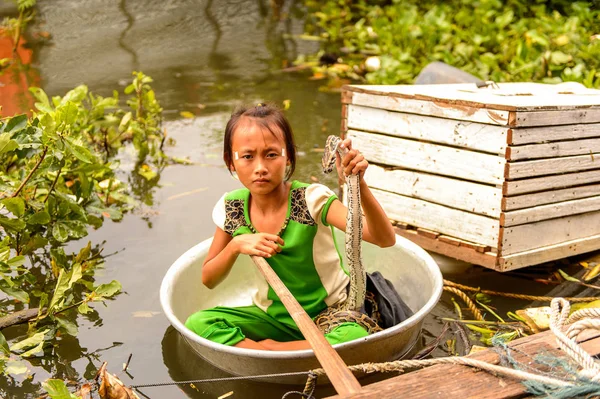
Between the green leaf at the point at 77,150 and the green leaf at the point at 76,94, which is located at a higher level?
the green leaf at the point at 76,94

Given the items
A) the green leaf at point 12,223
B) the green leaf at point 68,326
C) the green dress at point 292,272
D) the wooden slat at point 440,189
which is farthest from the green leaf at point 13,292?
the wooden slat at point 440,189

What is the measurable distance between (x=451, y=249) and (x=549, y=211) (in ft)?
1.47

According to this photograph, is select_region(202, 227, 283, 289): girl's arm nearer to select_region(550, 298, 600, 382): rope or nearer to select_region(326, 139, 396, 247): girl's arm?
select_region(326, 139, 396, 247): girl's arm

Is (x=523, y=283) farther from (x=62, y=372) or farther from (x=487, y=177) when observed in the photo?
(x=62, y=372)

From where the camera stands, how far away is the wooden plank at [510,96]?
264cm

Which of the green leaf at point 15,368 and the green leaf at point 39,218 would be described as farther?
the green leaf at point 39,218

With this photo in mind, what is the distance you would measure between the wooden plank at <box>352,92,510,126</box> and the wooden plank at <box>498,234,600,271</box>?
1.91ft

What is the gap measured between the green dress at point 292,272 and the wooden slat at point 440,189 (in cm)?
69

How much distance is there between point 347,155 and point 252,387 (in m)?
0.90

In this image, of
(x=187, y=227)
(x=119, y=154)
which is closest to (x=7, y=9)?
(x=119, y=154)

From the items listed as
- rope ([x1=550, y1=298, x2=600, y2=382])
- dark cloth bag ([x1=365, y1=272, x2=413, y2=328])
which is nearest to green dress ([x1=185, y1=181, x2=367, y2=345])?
dark cloth bag ([x1=365, y1=272, x2=413, y2=328])

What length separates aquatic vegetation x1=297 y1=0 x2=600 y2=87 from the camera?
16.8 feet

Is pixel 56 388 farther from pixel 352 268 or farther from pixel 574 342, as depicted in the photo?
pixel 574 342

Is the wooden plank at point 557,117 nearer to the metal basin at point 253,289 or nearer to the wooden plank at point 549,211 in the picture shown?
the wooden plank at point 549,211
